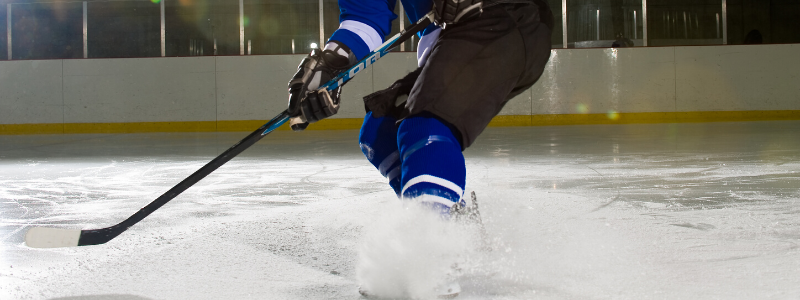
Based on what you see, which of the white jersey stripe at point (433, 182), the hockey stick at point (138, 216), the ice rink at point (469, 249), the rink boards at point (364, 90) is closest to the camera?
the white jersey stripe at point (433, 182)

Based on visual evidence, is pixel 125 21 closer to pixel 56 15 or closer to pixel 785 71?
pixel 56 15

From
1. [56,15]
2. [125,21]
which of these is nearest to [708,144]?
[125,21]

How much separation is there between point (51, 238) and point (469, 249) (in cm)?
79

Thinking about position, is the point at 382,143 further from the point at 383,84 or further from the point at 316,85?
the point at 383,84

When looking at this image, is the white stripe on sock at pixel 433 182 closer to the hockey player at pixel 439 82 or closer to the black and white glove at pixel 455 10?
the hockey player at pixel 439 82

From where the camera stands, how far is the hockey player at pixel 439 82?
3.18 feet

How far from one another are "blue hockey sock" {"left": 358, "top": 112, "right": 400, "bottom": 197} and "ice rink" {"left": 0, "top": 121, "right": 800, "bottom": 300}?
10 centimetres

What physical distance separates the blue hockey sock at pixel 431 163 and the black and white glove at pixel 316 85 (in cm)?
20

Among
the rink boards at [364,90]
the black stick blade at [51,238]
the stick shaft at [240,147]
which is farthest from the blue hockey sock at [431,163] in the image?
the rink boards at [364,90]

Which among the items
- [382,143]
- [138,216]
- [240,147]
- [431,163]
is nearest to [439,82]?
[431,163]

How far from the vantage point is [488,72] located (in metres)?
1.01

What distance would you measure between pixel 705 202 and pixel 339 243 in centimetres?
107

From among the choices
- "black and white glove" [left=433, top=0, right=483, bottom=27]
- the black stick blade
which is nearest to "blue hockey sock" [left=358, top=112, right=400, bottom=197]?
"black and white glove" [left=433, top=0, right=483, bottom=27]

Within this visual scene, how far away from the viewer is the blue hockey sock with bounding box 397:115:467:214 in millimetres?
942
